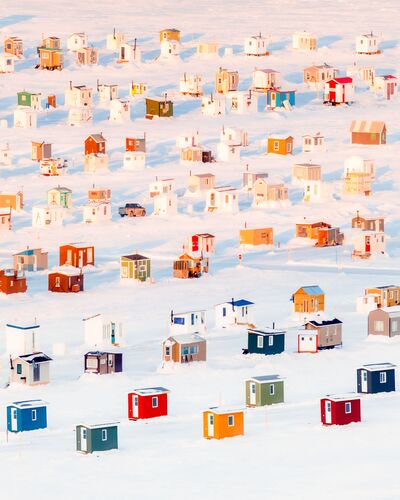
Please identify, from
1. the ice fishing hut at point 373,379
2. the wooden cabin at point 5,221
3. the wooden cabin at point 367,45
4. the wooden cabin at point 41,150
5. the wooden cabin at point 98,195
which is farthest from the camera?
the wooden cabin at point 367,45

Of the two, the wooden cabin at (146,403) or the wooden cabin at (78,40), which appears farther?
the wooden cabin at (78,40)

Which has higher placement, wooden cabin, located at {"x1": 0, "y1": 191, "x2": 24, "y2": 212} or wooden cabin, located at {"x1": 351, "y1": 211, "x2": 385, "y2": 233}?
wooden cabin, located at {"x1": 351, "y1": 211, "x2": 385, "y2": 233}

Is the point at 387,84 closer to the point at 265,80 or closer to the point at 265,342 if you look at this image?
the point at 265,80

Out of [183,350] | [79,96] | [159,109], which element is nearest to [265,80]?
[159,109]

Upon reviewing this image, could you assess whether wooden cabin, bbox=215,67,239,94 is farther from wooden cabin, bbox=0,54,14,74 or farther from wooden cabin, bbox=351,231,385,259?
wooden cabin, bbox=351,231,385,259

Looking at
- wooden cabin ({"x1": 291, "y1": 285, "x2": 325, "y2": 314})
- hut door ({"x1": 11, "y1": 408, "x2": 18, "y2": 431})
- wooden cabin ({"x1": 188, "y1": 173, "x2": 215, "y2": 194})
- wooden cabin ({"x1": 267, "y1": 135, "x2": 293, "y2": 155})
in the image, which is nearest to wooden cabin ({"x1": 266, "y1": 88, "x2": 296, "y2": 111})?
wooden cabin ({"x1": 267, "y1": 135, "x2": 293, "y2": 155})

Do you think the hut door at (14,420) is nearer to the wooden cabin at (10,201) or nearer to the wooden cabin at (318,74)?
the wooden cabin at (10,201)

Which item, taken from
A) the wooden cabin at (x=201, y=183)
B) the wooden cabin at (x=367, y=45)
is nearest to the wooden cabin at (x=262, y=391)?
the wooden cabin at (x=201, y=183)

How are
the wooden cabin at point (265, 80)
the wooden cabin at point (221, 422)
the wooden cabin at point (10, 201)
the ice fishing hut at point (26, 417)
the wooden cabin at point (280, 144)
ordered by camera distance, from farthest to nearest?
1. the wooden cabin at point (265, 80)
2. the wooden cabin at point (280, 144)
3. the wooden cabin at point (10, 201)
4. the ice fishing hut at point (26, 417)
5. the wooden cabin at point (221, 422)
